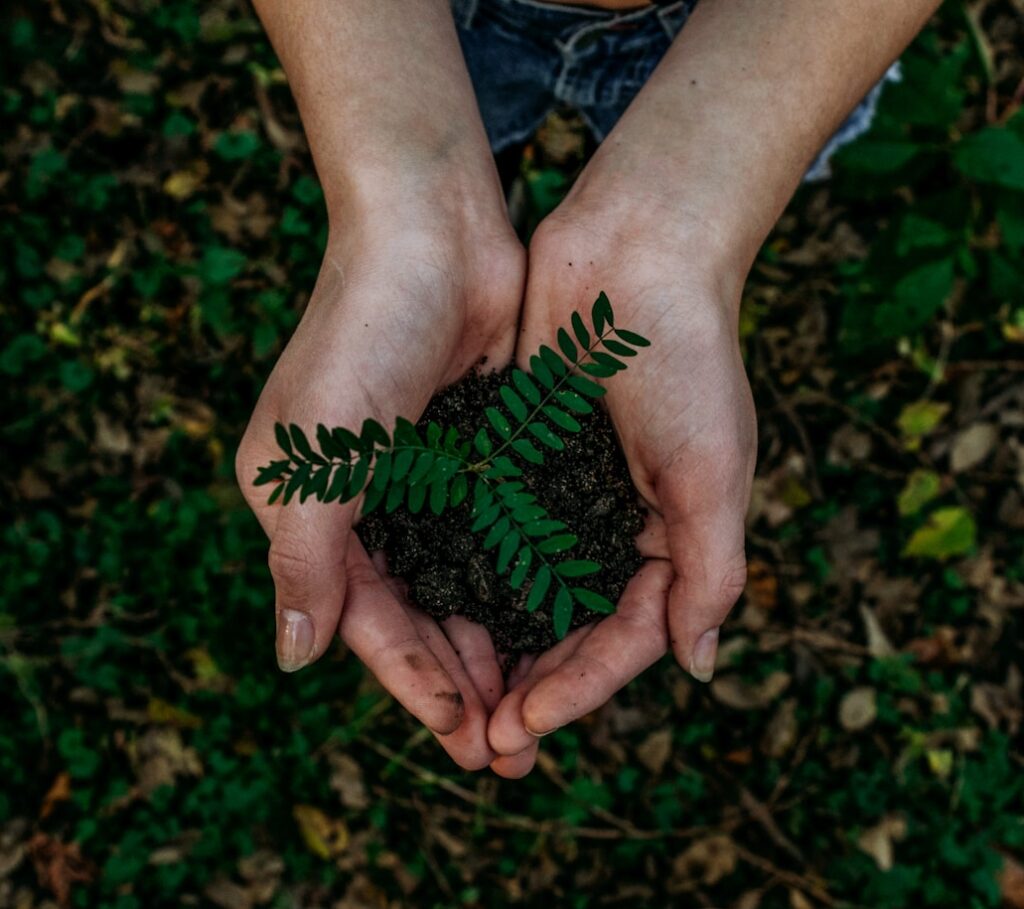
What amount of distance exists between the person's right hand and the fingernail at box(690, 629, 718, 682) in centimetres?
52

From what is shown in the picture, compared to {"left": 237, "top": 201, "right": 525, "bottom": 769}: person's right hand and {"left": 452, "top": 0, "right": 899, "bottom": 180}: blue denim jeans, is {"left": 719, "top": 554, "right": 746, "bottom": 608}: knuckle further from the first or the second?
{"left": 452, "top": 0, "right": 899, "bottom": 180}: blue denim jeans

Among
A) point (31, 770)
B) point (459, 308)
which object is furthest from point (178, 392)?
point (459, 308)

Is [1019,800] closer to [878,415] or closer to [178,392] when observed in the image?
[878,415]

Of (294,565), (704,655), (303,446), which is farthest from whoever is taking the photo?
(704,655)

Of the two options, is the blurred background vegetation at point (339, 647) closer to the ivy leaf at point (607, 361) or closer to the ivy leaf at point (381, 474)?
the ivy leaf at point (607, 361)

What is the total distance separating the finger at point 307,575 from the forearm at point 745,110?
1.17 metres

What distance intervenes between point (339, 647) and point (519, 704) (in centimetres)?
151

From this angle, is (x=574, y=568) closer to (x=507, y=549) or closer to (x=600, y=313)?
(x=507, y=549)

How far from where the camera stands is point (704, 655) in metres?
2.53

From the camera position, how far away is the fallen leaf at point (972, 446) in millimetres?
3979

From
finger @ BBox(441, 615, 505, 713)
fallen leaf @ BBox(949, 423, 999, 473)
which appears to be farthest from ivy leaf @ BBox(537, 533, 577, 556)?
fallen leaf @ BBox(949, 423, 999, 473)

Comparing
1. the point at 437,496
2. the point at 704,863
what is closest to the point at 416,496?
the point at 437,496

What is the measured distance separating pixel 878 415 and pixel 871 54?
1755 mm

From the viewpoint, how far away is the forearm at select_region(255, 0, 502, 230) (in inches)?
100
